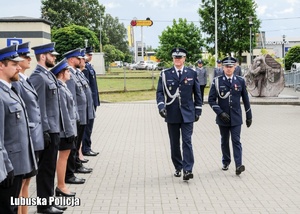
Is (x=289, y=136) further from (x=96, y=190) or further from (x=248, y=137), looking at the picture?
(x=96, y=190)

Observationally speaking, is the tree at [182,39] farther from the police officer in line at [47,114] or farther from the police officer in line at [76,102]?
the police officer in line at [47,114]

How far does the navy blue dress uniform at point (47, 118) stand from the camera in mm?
6363

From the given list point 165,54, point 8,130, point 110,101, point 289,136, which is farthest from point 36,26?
point 165,54

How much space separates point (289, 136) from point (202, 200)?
6946 millimetres

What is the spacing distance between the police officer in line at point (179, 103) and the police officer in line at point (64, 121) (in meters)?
1.78

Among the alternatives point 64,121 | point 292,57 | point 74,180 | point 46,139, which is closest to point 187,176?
point 74,180

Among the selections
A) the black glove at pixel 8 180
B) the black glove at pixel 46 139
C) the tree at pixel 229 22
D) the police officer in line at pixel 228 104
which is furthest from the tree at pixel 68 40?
the black glove at pixel 8 180

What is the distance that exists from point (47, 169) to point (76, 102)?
2.34 meters

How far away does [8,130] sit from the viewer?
4.75 metres

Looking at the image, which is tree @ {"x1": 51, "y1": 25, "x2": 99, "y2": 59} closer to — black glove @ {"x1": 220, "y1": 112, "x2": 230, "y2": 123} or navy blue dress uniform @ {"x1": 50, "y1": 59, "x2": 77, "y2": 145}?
black glove @ {"x1": 220, "y1": 112, "x2": 230, "y2": 123}

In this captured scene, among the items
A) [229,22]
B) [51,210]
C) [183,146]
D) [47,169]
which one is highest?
[229,22]

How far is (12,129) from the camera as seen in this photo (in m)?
4.77

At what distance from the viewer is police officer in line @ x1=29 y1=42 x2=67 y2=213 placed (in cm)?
636

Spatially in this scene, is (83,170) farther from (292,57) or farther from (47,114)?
(292,57)
